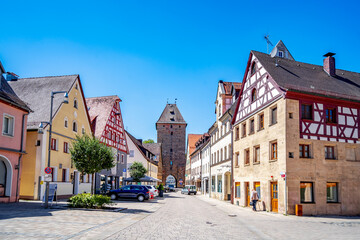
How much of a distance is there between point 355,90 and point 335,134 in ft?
14.4

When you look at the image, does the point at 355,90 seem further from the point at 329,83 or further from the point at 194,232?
the point at 194,232

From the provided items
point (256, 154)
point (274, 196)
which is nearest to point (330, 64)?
point (256, 154)

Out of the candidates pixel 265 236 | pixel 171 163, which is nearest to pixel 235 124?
pixel 265 236

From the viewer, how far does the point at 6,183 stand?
23469 mm

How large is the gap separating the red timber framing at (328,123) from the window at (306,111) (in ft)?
0.72

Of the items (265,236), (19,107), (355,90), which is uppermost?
(355,90)

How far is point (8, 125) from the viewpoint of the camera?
78.4ft

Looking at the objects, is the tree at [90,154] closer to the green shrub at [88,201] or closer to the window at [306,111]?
the green shrub at [88,201]

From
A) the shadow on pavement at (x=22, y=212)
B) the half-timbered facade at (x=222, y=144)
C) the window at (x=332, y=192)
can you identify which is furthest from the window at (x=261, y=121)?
the shadow on pavement at (x=22, y=212)

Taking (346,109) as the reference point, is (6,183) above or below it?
below

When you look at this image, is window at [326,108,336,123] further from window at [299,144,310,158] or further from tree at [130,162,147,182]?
tree at [130,162,147,182]

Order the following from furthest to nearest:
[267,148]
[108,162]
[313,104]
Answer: [108,162], [267,148], [313,104]

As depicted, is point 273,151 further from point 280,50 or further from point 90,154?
point 280,50

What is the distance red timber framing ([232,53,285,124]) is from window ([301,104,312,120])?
1625mm
